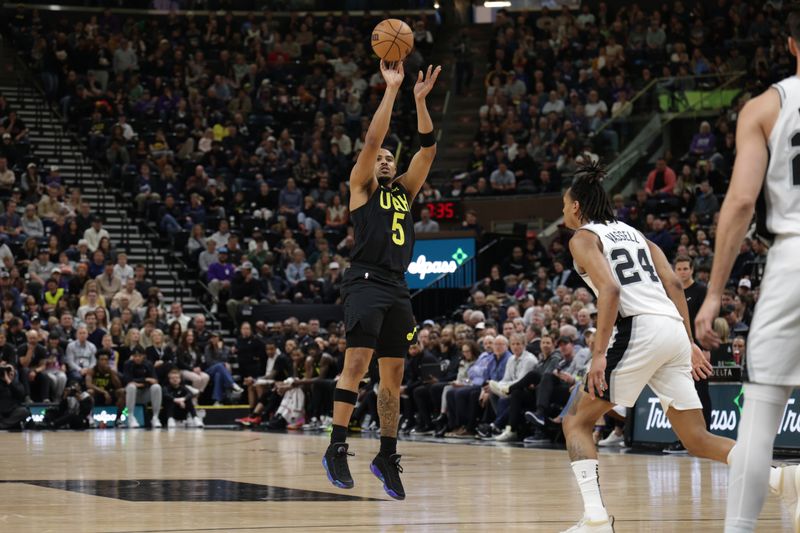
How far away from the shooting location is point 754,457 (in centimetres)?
440

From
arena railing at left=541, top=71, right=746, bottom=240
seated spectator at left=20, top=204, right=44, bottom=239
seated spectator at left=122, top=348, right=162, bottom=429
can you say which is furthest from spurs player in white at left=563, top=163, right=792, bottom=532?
seated spectator at left=20, top=204, right=44, bottom=239

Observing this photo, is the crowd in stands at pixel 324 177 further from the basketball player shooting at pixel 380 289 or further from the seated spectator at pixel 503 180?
the basketball player shooting at pixel 380 289

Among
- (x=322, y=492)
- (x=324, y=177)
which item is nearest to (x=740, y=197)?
(x=322, y=492)

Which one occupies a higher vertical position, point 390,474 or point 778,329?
point 778,329

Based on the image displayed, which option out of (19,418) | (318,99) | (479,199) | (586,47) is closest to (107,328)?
(19,418)

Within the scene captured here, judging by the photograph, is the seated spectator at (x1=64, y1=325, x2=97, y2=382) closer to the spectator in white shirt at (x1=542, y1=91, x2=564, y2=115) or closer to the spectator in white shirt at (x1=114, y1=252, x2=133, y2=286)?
the spectator in white shirt at (x1=114, y1=252, x2=133, y2=286)

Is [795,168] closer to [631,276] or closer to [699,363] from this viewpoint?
[631,276]

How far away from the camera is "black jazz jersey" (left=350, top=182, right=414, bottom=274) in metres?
8.23

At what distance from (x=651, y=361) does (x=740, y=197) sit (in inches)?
82.8

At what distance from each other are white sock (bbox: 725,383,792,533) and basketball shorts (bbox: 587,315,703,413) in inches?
75.7

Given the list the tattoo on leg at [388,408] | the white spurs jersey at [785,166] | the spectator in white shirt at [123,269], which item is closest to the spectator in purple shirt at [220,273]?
the spectator in white shirt at [123,269]

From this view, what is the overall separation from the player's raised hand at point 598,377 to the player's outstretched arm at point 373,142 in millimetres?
2354

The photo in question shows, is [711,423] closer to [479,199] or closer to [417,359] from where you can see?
[417,359]

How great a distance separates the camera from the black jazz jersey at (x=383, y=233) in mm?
8234
